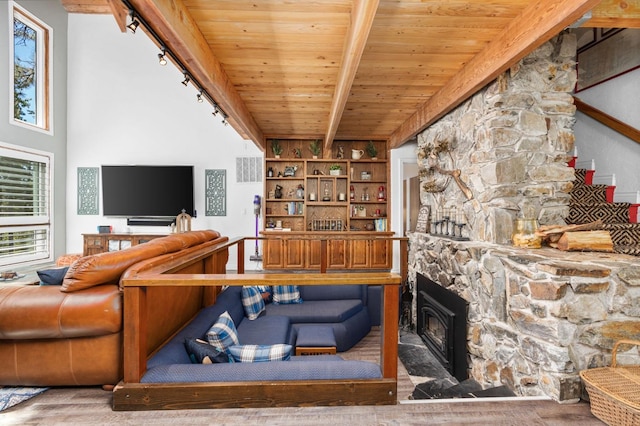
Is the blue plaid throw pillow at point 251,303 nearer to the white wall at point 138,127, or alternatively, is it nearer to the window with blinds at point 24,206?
the white wall at point 138,127

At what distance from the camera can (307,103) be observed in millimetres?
3900

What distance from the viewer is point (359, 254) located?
18.8 ft

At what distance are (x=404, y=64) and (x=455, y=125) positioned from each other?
1.06 metres

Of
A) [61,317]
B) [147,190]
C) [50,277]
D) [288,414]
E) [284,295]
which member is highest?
[147,190]

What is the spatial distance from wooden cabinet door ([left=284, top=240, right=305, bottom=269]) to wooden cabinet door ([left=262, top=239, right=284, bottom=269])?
8cm

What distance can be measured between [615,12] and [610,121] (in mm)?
1832

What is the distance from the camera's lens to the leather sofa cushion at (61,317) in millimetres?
1560

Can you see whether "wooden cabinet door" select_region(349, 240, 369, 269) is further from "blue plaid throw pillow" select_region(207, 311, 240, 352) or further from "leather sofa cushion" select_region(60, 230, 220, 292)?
"leather sofa cushion" select_region(60, 230, 220, 292)

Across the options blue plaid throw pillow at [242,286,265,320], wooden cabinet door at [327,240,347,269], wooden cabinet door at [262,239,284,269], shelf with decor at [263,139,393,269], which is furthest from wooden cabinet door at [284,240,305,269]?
blue plaid throw pillow at [242,286,265,320]

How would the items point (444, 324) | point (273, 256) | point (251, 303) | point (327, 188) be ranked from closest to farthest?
point (444, 324) → point (251, 303) → point (273, 256) → point (327, 188)

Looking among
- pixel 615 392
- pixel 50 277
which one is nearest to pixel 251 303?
pixel 50 277

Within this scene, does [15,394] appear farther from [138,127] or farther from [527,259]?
[138,127]

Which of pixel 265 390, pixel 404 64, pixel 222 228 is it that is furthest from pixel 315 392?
pixel 222 228

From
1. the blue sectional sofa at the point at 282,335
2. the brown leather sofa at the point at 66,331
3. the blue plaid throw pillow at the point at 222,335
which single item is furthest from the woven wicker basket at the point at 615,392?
the brown leather sofa at the point at 66,331
